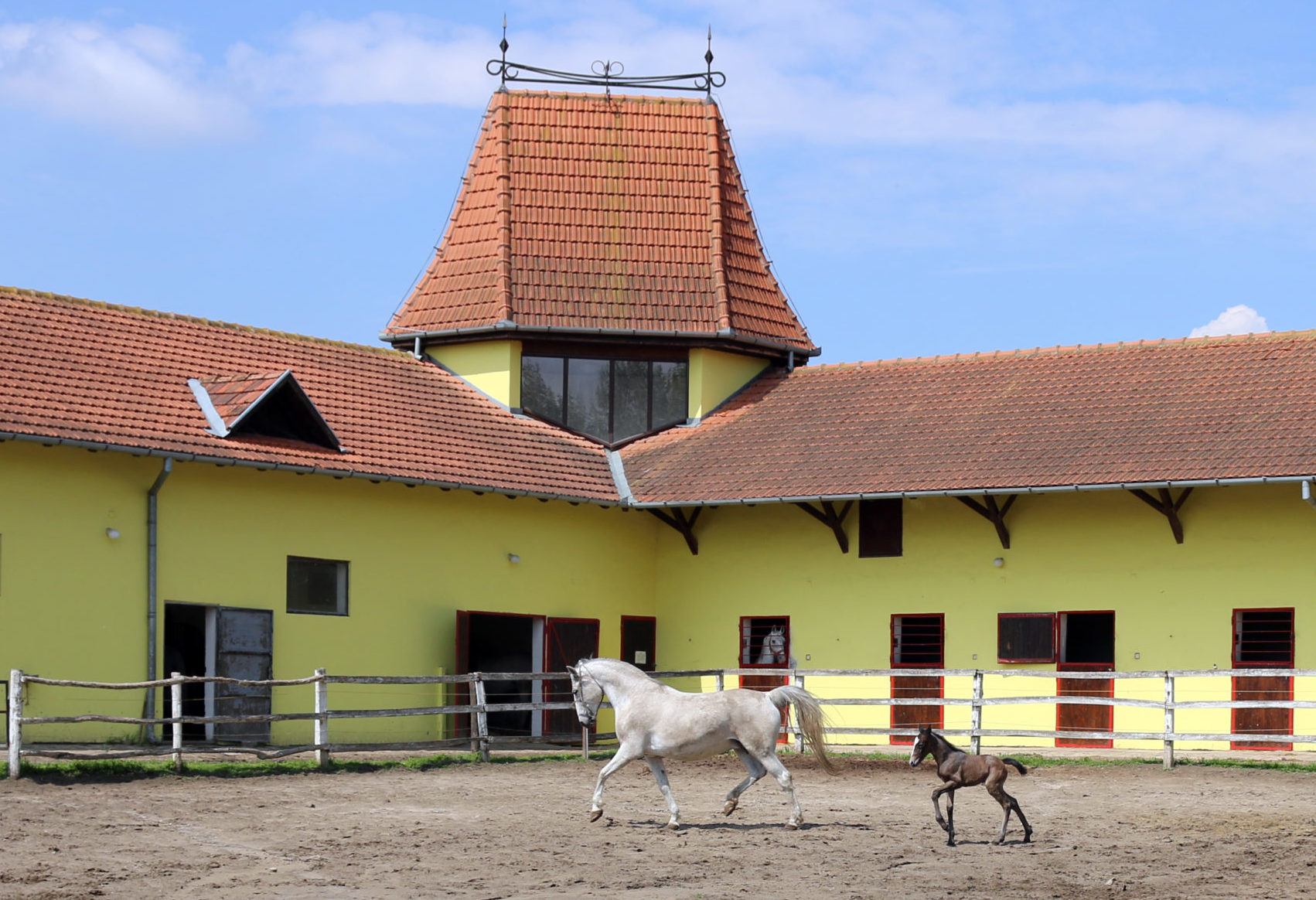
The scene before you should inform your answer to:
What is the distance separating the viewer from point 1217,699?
71.5 feet

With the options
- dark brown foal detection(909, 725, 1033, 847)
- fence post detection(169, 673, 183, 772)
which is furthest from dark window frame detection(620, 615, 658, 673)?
dark brown foal detection(909, 725, 1033, 847)

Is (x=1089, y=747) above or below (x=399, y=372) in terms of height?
below

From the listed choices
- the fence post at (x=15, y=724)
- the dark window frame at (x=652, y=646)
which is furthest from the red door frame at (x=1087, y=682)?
the fence post at (x=15, y=724)

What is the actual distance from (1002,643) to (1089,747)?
70.2 inches

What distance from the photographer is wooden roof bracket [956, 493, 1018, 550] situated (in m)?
23.2

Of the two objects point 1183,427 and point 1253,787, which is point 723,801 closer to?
point 1253,787

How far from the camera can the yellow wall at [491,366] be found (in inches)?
1055

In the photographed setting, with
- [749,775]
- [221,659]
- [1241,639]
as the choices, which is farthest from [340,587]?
[1241,639]

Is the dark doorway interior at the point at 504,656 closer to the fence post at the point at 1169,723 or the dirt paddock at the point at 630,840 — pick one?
the dirt paddock at the point at 630,840

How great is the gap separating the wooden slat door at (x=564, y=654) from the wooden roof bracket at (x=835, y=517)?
11.2ft

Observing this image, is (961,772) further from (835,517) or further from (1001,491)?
(835,517)

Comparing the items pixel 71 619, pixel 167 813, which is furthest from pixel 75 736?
pixel 167 813

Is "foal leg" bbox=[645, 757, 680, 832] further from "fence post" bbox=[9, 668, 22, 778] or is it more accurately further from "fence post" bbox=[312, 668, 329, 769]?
"fence post" bbox=[9, 668, 22, 778]

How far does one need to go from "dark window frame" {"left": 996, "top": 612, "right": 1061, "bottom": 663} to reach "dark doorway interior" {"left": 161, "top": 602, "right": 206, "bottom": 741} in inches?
384
